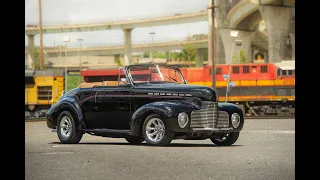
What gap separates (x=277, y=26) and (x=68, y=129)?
66.2 meters

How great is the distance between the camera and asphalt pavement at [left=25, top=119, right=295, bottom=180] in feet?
30.0

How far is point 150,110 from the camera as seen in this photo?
553 inches

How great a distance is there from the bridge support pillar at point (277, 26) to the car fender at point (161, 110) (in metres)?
65.4

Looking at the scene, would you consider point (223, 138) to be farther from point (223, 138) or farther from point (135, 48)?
point (135, 48)

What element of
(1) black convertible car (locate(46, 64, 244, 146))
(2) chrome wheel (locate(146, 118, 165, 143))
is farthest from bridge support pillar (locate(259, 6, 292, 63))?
(2) chrome wheel (locate(146, 118, 165, 143))

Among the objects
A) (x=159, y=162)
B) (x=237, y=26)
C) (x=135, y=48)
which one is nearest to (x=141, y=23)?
(x=135, y=48)

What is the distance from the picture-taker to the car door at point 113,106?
14.4 metres

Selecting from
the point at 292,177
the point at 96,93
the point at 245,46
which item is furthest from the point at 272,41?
the point at 292,177

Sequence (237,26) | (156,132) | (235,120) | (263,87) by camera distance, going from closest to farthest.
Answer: (156,132) → (235,120) → (263,87) → (237,26)

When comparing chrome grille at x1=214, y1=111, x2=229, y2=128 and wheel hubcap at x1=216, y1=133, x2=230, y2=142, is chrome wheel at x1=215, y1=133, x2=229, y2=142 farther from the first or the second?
chrome grille at x1=214, y1=111, x2=229, y2=128

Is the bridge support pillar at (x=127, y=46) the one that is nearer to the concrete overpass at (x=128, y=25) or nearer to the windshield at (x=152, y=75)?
the concrete overpass at (x=128, y=25)
